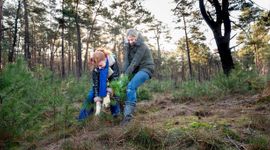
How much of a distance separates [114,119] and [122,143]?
132 cm

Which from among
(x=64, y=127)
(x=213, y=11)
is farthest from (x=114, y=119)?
(x=213, y=11)

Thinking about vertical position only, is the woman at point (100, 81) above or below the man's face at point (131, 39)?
below

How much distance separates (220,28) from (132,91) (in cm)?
547

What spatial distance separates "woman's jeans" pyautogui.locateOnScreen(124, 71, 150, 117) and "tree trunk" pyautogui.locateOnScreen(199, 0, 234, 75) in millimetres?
4898

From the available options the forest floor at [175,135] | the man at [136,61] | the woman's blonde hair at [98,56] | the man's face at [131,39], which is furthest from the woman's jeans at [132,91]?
the woman's blonde hair at [98,56]

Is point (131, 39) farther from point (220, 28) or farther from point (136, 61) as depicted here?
point (220, 28)

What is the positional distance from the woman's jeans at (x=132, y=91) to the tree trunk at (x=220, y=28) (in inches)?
193

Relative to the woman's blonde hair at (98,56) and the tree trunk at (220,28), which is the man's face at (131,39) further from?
the tree trunk at (220,28)

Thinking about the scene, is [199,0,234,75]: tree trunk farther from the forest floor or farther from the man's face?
the forest floor

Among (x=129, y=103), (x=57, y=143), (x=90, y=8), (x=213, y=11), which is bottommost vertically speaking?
(x=57, y=143)

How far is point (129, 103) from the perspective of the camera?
203 inches

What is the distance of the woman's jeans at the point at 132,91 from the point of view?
5096 millimetres

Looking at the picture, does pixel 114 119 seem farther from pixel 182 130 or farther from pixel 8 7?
pixel 8 7

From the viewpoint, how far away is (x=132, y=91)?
17.2 feet
